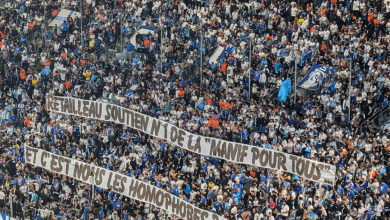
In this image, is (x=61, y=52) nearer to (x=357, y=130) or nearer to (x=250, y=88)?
(x=250, y=88)

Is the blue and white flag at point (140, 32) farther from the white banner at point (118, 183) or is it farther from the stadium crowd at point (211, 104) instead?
the white banner at point (118, 183)

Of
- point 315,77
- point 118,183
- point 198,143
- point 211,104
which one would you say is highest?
point 315,77

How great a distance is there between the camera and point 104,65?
1789 inches

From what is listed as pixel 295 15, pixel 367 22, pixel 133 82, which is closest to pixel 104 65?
pixel 133 82

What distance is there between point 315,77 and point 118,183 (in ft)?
30.3

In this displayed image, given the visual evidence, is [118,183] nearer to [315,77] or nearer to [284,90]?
[284,90]

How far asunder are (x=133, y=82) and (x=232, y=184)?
940cm

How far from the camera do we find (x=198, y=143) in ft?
123

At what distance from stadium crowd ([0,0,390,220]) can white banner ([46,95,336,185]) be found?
16.2 inches

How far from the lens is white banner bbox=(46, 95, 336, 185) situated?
113 ft

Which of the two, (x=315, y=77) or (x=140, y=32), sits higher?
(x=315, y=77)

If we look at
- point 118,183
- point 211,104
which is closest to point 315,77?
point 211,104

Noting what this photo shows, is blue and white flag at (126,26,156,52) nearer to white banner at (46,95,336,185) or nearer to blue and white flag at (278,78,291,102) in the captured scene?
white banner at (46,95,336,185)

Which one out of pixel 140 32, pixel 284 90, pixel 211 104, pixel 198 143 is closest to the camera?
pixel 198 143
